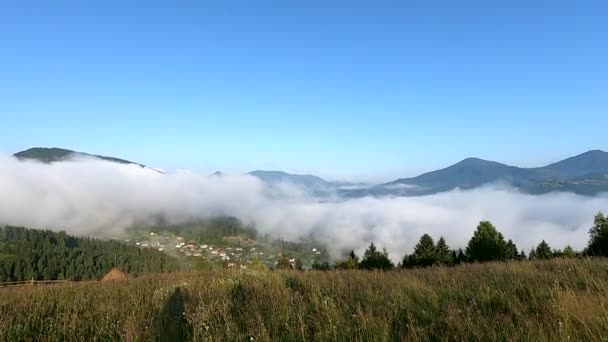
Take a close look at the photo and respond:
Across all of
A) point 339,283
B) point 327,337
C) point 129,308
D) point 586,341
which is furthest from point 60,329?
point 586,341

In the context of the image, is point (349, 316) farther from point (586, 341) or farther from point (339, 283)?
point (339, 283)

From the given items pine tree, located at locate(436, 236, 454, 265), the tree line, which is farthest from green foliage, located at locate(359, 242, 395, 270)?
pine tree, located at locate(436, 236, 454, 265)

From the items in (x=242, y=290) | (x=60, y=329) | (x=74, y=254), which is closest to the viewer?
(x=60, y=329)

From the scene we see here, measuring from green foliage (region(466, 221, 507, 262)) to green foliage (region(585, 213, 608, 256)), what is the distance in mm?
7534

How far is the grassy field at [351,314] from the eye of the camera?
4.04m

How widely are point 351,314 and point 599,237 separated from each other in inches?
1344

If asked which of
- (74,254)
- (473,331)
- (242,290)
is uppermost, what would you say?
(473,331)

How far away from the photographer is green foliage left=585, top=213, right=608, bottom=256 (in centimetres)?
2834

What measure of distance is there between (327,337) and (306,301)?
2.25m

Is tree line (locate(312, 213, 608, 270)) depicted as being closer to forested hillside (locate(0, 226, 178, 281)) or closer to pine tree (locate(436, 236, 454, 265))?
pine tree (locate(436, 236, 454, 265))

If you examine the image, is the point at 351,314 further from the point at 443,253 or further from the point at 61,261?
the point at 61,261

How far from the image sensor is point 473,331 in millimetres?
3900

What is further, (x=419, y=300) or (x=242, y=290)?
(x=242, y=290)

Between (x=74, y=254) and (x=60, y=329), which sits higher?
(x=60, y=329)
